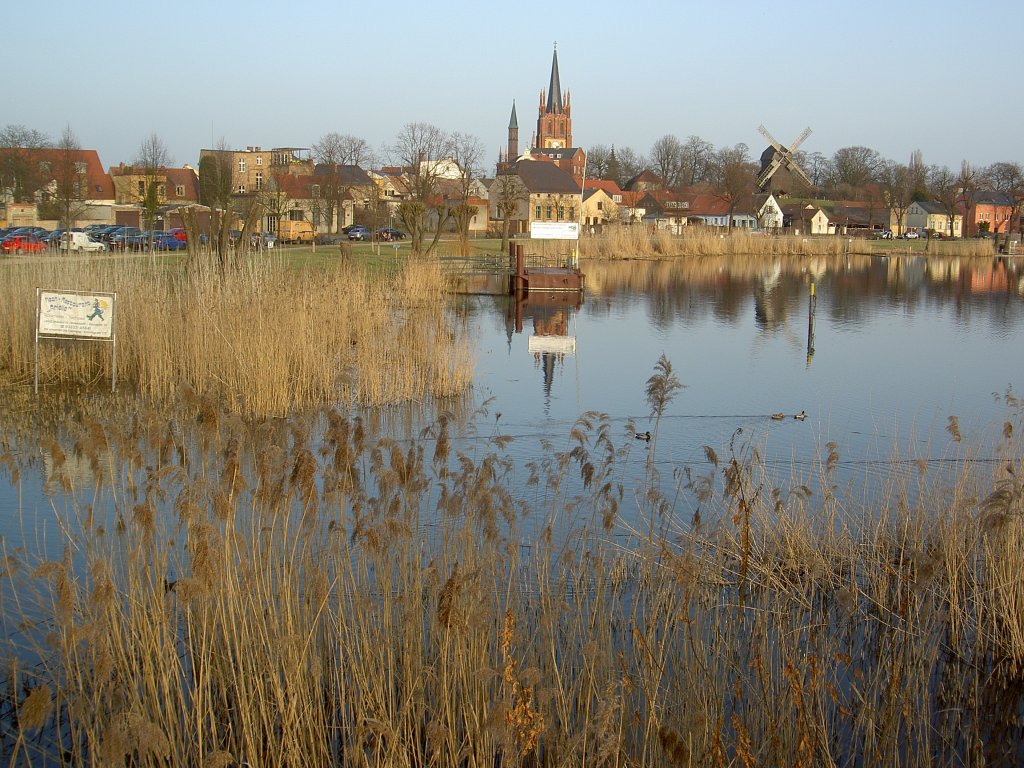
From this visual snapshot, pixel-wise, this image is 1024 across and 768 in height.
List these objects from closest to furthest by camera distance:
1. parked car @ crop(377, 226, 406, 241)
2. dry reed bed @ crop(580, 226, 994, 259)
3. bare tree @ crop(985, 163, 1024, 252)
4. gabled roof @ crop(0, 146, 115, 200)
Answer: dry reed bed @ crop(580, 226, 994, 259) → gabled roof @ crop(0, 146, 115, 200) → parked car @ crop(377, 226, 406, 241) → bare tree @ crop(985, 163, 1024, 252)

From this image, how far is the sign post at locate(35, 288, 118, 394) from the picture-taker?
1089 cm

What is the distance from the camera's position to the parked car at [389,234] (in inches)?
2379

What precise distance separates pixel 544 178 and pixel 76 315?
8163 cm

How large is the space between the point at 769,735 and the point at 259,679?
1.87 meters

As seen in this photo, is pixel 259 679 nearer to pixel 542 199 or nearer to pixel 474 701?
pixel 474 701

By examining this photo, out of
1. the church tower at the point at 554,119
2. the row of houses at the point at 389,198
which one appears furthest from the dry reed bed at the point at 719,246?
the church tower at the point at 554,119

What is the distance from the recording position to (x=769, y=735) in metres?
3.77

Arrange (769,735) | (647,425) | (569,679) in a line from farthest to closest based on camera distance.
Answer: (647,425) → (569,679) → (769,735)

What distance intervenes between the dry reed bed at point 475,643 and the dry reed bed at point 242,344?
4.55 meters

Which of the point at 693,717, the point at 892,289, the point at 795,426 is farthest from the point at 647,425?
the point at 892,289

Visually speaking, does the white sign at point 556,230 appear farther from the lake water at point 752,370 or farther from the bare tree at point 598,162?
the bare tree at point 598,162

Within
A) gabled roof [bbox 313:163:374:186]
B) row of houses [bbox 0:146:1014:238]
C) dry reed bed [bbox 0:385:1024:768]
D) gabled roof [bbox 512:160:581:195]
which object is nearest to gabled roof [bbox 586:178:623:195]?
row of houses [bbox 0:146:1014:238]

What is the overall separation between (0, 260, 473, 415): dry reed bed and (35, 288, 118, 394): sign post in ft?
1.88

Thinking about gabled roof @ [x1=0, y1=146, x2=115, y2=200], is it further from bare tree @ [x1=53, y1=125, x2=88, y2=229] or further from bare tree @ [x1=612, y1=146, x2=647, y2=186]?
bare tree @ [x1=612, y1=146, x2=647, y2=186]
